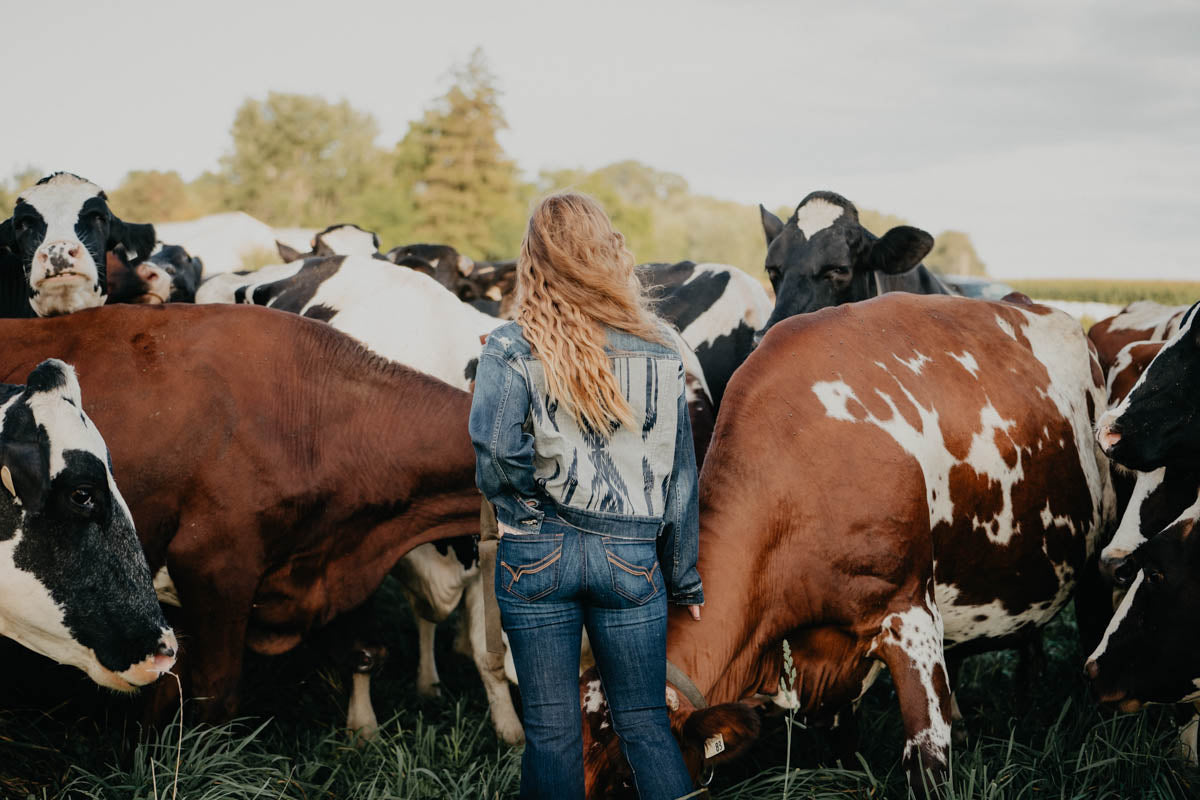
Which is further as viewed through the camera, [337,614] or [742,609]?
[337,614]

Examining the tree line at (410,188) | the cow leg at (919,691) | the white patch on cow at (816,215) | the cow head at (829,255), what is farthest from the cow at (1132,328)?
the tree line at (410,188)

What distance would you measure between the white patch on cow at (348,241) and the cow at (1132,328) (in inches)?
247

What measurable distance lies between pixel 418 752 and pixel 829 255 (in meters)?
3.80

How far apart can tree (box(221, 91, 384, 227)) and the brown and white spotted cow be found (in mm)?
58416

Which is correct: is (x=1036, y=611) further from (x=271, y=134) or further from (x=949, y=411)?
(x=271, y=134)

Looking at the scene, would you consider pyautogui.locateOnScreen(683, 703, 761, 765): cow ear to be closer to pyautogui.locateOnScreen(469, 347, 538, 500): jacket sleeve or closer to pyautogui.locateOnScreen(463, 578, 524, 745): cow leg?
pyautogui.locateOnScreen(469, 347, 538, 500): jacket sleeve

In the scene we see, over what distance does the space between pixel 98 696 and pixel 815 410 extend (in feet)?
11.2

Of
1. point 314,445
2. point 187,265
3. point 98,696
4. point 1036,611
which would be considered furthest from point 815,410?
point 187,265

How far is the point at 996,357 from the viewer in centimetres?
491

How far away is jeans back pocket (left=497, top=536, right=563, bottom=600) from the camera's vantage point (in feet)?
10.1

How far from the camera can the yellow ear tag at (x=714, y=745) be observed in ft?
9.95

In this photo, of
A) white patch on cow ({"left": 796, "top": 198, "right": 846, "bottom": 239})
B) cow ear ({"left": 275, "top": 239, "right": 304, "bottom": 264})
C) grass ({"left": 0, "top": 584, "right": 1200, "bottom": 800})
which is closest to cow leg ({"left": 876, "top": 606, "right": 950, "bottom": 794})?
grass ({"left": 0, "top": 584, "right": 1200, "bottom": 800})

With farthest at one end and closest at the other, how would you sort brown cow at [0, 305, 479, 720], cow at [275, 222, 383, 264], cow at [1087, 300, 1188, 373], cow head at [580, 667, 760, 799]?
cow at [275, 222, 383, 264], cow at [1087, 300, 1188, 373], brown cow at [0, 305, 479, 720], cow head at [580, 667, 760, 799]

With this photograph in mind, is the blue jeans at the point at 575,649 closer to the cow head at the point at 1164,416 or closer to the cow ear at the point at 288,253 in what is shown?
the cow head at the point at 1164,416
